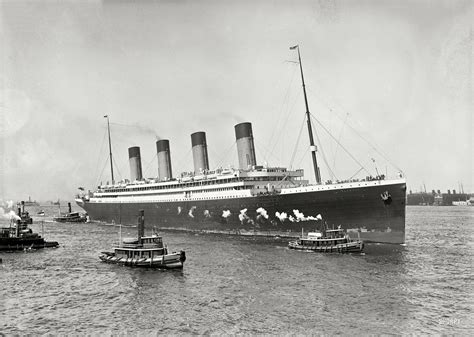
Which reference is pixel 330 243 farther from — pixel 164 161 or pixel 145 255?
pixel 164 161

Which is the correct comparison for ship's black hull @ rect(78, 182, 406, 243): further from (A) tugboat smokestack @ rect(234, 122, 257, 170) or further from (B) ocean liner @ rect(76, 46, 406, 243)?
(A) tugboat smokestack @ rect(234, 122, 257, 170)

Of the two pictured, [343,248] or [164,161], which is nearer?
[343,248]

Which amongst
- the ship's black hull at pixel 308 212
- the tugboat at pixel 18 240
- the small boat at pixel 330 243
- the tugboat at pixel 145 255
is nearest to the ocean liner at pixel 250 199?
the ship's black hull at pixel 308 212

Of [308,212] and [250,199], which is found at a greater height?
[250,199]

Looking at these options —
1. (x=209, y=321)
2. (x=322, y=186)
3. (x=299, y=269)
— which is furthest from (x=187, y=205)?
(x=209, y=321)

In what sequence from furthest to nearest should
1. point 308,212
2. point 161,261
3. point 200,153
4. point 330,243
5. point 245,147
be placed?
point 200,153 < point 245,147 < point 308,212 < point 330,243 < point 161,261

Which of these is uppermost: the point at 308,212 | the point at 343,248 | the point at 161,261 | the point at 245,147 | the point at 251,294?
the point at 245,147

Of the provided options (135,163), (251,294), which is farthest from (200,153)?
(251,294)

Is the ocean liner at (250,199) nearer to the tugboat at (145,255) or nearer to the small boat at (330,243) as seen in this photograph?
the small boat at (330,243)

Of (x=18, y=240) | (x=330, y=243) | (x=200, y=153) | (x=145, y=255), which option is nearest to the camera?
(x=145, y=255)
